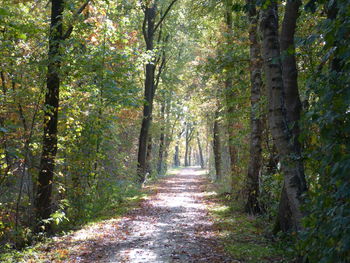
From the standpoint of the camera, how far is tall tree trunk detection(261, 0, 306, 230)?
530 cm

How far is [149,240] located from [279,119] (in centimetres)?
501

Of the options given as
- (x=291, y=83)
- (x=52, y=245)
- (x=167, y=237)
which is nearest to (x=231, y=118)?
(x=167, y=237)

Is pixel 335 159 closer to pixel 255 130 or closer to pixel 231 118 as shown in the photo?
pixel 255 130

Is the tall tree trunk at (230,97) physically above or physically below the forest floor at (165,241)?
above

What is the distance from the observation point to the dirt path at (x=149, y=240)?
7.15 meters

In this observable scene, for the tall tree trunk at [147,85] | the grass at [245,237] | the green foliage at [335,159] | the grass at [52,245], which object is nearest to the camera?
the green foliage at [335,159]

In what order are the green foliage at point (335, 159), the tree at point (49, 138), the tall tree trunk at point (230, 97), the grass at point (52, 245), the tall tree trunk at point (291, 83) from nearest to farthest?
the green foliage at point (335, 159) < the tall tree trunk at point (291, 83) < the grass at point (52, 245) < the tree at point (49, 138) < the tall tree trunk at point (230, 97)

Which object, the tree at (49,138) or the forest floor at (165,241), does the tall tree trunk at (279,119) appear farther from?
the tree at (49,138)

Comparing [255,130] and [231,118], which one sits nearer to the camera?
[255,130]

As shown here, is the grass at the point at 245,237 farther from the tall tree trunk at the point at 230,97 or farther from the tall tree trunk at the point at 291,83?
the tall tree trunk at the point at 291,83

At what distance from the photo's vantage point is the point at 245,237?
336 inches

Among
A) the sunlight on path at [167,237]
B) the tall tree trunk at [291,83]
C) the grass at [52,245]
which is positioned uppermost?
the tall tree trunk at [291,83]

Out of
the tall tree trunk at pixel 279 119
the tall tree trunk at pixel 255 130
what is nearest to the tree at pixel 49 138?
the tall tree trunk at pixel 279 119

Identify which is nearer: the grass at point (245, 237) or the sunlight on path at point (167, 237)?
the grass at point (245, 237)
